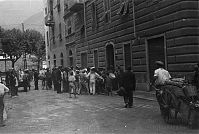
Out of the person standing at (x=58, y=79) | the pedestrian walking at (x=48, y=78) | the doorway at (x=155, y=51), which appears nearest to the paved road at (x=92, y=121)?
the doorway at (x=155, y=51)

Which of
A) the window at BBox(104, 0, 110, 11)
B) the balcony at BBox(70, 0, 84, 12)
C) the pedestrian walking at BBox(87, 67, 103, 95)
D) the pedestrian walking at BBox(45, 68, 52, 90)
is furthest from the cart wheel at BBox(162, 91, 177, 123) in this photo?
the balcony at BBox(70, 0, 84, 12)

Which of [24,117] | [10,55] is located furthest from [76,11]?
[10,55]

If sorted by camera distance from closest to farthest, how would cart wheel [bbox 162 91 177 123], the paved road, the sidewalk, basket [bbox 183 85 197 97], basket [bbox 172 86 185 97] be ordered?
basket [bbox 183 85 197 97] < the paved road < basket [bbox 172 86 185 97] < cart wheel [bbox 162 91 177 123] < the sidewalk

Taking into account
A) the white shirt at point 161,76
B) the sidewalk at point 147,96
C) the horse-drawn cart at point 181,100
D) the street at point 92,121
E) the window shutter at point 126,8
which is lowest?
the street at point 92,121

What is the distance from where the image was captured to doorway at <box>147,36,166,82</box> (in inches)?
626

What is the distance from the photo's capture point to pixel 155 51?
651 inches

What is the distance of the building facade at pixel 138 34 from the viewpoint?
13.8m

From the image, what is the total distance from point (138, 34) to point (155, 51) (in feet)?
5.81

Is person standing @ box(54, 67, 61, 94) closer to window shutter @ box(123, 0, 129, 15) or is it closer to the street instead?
window shutter @ box(123, 0, 129, 15)

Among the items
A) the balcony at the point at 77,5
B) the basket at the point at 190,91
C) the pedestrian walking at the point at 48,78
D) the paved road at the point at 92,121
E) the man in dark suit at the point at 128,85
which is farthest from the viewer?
the balcony at the point at 77,5

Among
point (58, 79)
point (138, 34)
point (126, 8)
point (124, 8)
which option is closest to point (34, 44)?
point (58, 79)

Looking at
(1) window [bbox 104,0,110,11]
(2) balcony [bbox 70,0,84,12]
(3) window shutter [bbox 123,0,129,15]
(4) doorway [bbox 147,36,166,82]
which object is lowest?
(4) doorway [bbox 147,36,166,82]

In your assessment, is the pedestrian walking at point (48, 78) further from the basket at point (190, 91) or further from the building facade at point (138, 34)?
the basket at point (190, 91)

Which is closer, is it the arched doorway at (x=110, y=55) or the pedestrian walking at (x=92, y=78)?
the pedestrian walking at (x=92, y=78)
